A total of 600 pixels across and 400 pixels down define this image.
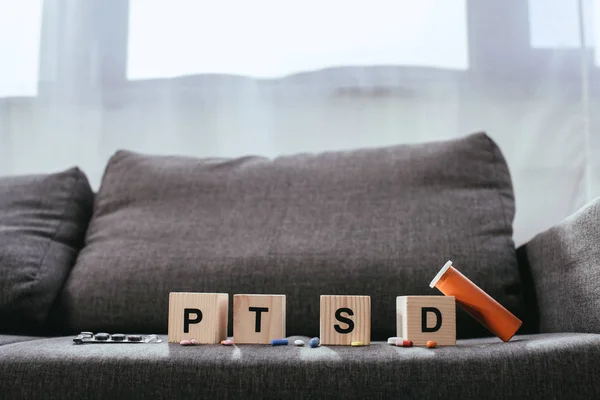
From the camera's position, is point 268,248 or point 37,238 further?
point 37,238

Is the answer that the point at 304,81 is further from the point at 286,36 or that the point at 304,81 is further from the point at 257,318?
the point at 257,318

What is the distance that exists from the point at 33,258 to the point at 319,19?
1.03 m

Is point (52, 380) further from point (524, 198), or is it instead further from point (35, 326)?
point (524, 198)

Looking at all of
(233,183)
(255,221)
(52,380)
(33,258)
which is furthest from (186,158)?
(52,380)

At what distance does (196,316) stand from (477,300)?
18.5 inches

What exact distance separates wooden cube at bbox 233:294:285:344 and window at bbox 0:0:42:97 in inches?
50.7

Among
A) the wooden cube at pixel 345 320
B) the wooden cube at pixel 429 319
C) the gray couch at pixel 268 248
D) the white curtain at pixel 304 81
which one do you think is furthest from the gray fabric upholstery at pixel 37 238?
the wooden cube at pixel 429 319

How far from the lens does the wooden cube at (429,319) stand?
109cm

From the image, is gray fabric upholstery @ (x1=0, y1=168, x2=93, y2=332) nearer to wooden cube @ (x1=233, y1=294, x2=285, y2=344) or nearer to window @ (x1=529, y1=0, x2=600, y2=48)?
wooden cube @ (x1=233, y1=294, x2=285, y2=344)

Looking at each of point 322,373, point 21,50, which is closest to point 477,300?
point 322,373

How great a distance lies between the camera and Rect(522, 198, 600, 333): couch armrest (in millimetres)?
1146

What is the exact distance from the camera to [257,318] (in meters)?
1.11

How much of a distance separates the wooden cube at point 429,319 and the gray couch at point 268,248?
0.14ft

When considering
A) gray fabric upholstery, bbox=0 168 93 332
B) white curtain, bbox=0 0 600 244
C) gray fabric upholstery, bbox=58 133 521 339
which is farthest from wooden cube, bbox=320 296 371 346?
white curtain, bbox=0 0 600 244
